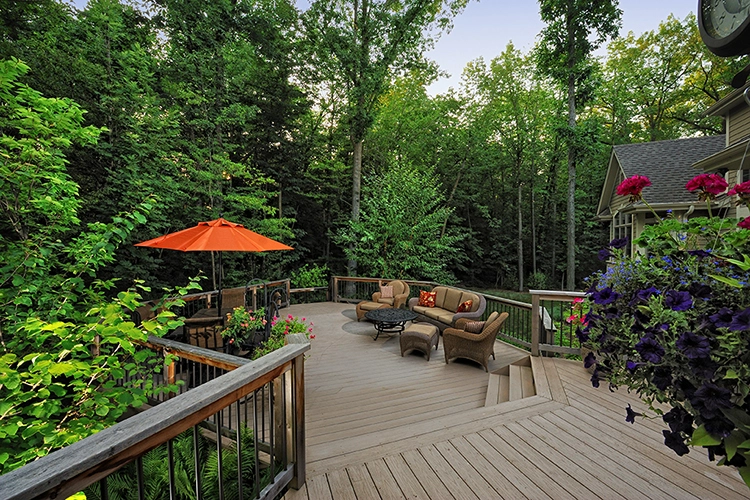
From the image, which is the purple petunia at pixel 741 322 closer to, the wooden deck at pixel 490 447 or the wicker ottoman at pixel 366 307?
the wooden deck at pixel 490 447

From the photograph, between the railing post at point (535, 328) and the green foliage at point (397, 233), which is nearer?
the railing post at point (535, 328)

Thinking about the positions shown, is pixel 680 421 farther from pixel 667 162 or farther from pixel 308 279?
pixel 667 162

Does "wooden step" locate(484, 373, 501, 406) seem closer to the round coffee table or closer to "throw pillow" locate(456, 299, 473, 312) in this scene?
"throw pillow" locate(456, 299, 473, 312)

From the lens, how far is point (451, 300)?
6.38 meters

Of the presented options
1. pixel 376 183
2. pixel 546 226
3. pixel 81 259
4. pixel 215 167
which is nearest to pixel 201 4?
pixel 215 167

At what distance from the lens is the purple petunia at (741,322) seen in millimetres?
770

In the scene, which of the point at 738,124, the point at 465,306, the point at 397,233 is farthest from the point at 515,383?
the point at 738,124

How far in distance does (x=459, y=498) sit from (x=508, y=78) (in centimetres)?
1708

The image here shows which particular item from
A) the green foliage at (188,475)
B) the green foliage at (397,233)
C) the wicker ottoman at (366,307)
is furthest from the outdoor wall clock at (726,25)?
the green foliage at (397,233)

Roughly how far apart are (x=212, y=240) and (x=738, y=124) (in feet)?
37.5

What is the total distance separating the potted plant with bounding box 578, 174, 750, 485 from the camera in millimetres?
845

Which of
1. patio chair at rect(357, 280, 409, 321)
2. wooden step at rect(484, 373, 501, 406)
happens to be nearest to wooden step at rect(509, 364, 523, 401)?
wooden step at rect(484, 373, 501, 406)

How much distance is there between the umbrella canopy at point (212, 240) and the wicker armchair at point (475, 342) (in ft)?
10.1

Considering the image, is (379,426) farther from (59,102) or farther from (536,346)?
(59,102)
